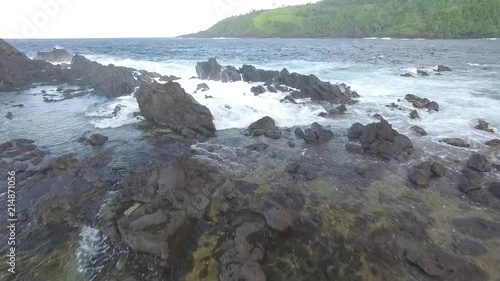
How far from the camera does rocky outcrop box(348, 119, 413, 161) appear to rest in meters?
18.7

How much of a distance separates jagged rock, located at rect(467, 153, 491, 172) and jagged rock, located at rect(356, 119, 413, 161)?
3298 millimetres

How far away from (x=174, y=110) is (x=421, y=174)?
768 inches

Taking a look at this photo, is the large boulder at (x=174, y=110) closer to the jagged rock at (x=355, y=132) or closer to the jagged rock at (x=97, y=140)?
the jagged rock at (x=97, y=140)

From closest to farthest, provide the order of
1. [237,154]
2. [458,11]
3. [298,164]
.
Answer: [298,164]
[237,154]
[458,11]

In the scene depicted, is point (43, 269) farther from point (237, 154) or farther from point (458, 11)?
point (458, 11)

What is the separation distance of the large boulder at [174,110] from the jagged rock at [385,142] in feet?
39.4

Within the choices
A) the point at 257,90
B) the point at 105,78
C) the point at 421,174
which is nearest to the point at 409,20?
the point at 257,90

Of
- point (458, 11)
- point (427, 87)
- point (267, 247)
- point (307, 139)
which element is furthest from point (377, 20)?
point (267, 247)

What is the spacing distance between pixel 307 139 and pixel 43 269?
55.7ft

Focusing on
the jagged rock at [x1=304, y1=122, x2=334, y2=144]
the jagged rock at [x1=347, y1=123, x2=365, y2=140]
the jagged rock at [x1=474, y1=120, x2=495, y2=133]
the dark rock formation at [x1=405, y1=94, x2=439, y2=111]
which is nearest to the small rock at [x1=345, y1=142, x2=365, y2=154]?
the jagged rock at [x1=347, y1=123, x2=365, y2=140]

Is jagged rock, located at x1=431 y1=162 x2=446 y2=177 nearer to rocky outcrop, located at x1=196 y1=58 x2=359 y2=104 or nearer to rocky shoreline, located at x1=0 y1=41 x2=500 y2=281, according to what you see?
rocky shoreline, located at x1=0 y1=41 x2=500 y2=281

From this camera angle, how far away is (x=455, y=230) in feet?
39.5

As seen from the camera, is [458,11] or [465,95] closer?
[465,95]

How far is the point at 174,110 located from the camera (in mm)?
25109
